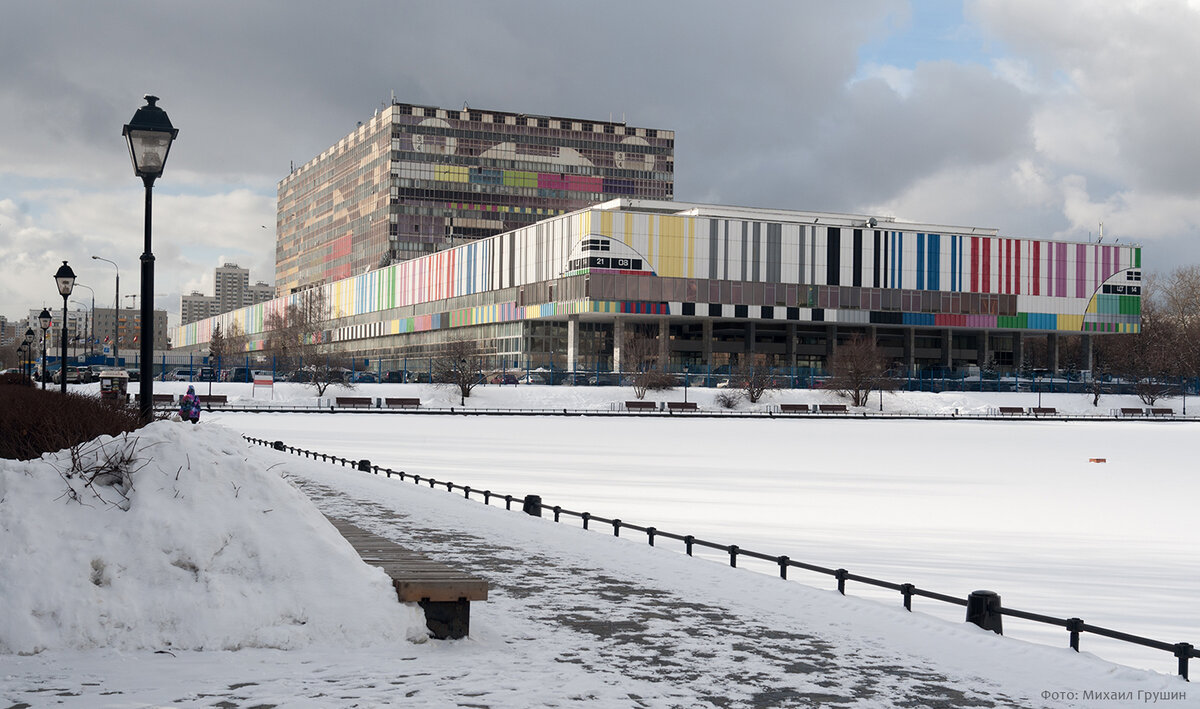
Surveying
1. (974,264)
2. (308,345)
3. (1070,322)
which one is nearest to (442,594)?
(974,264)

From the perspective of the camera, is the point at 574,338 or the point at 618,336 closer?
the point at 618,336

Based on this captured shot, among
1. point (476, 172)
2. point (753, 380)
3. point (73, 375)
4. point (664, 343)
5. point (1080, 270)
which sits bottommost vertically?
point (73, 375)

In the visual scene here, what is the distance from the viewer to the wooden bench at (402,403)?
6775cm

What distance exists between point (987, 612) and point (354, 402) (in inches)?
2403

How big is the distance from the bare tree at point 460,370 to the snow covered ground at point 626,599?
4946 centimetres

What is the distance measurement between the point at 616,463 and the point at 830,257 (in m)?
75.6

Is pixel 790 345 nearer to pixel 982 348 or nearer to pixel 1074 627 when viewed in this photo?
pixel 982 348

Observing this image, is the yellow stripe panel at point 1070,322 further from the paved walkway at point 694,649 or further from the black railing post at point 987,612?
the black railing post at point 987,612

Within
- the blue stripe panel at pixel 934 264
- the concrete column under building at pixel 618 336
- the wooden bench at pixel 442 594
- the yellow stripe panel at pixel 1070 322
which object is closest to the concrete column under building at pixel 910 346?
the blue stripe panel at pixel 934 264

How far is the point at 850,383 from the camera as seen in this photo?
263 feet

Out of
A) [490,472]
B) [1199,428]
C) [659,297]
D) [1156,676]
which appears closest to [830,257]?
[659,297]

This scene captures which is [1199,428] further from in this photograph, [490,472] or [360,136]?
[360,136]

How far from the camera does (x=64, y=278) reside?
1062 inches

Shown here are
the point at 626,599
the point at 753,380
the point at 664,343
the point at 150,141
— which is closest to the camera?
the point at 626,599
